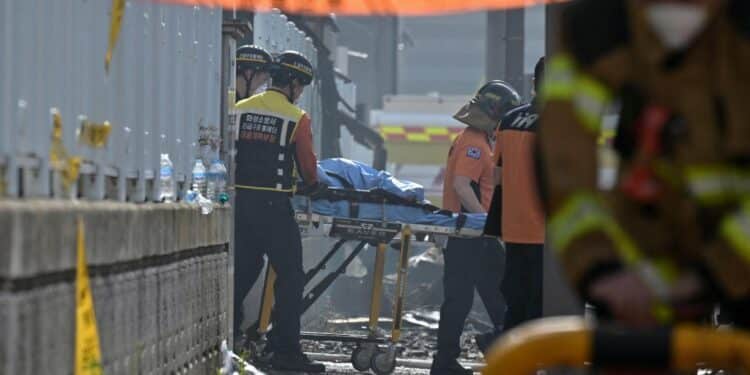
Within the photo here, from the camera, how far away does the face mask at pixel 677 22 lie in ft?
12.1

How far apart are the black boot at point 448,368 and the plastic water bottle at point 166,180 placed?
4.18 meters

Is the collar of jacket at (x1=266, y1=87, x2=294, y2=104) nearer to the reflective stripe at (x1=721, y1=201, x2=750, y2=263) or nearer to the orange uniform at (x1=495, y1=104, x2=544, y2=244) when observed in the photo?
the orange uniform at (x1=495, y1=104, x2=544, y2=244)

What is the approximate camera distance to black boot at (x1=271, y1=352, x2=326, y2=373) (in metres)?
12.0

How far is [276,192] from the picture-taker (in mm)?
12469

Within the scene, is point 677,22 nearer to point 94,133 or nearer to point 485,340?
point 94,133

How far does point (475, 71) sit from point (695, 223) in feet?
181

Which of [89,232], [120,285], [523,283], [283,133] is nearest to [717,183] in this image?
[89,232]

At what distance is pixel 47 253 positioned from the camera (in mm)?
5395

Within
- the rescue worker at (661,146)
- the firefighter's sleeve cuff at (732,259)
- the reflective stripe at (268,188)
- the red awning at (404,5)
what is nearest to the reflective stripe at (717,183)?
the rescue worker at (661,146)

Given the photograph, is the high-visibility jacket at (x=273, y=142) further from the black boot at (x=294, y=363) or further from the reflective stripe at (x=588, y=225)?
the reflective stripe at (x=588, y=225)

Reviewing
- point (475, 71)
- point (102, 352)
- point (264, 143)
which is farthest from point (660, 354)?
point (475, 71)

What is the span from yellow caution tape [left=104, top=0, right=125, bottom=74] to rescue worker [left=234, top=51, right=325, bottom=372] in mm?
5422

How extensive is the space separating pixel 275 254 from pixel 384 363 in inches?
41.5

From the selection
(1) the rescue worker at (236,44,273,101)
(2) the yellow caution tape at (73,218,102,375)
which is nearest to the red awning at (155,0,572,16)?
A: (2) the yellow caution tape at (73,218,102,375)
